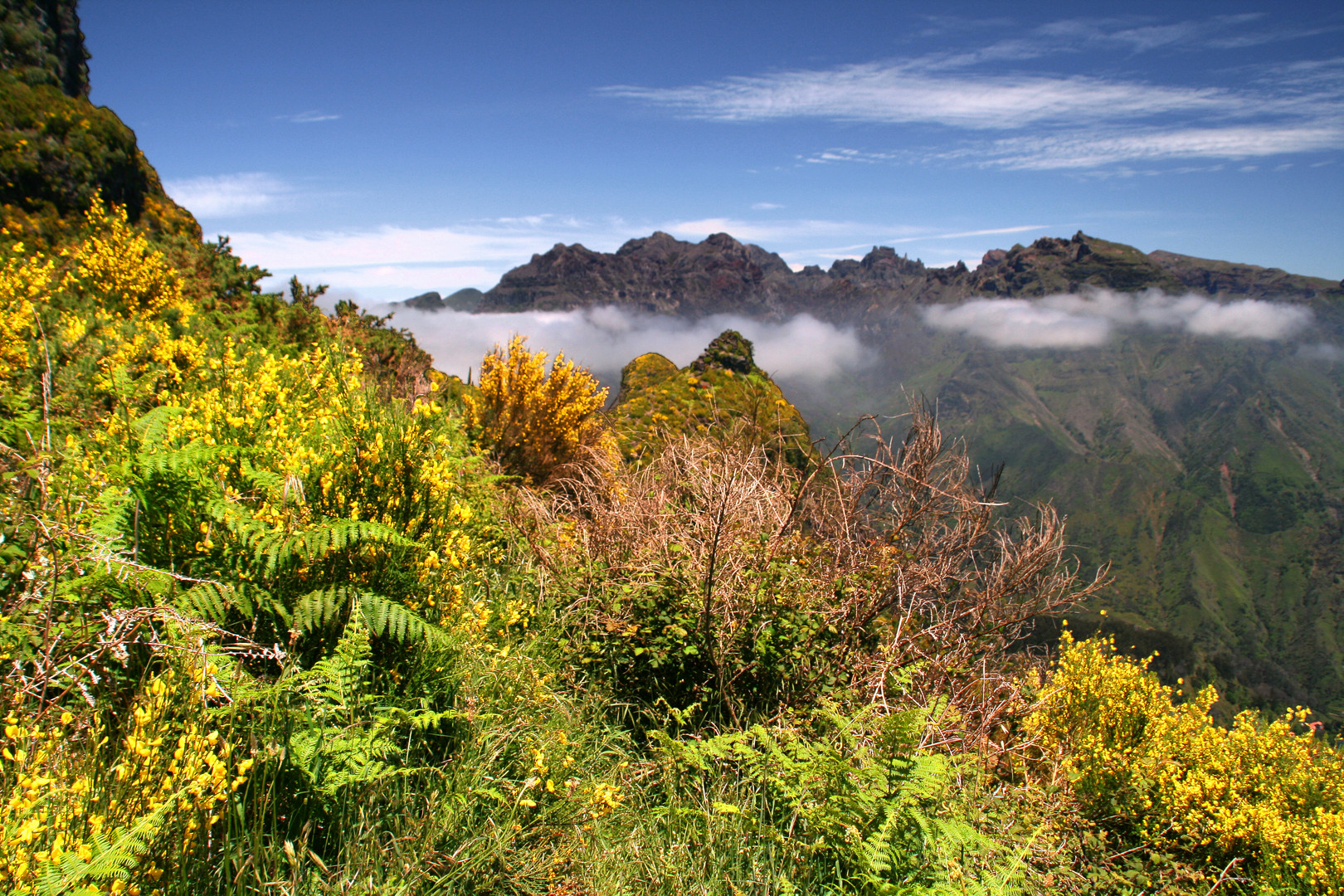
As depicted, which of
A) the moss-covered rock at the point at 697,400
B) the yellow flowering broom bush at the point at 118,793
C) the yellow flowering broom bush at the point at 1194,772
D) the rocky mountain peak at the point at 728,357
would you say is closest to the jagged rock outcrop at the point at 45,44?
the moss-covered rock at the point at 697,400

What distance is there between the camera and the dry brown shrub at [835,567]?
3.94 metres

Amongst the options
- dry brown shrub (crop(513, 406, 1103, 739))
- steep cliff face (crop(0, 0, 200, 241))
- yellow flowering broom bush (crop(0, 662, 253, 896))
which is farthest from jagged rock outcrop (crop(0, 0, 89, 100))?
yellow flowering broom bush (crop(0, 662, 253, 896))

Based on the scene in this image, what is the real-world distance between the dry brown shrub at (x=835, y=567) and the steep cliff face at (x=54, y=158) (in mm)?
14736

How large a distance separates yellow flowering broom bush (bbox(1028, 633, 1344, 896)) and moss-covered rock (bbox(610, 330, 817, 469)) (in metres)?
4.47

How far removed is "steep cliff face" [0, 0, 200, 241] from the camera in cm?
1359

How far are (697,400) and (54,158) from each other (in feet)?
55.0

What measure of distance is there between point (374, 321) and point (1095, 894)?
37.7 ft

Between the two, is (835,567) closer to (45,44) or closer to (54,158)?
(54,158)

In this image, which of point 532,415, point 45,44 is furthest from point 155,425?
point 45,44

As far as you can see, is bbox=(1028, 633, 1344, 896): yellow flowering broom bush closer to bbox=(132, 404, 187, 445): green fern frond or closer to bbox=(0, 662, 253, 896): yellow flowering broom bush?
bbox=(0, 662, 253, 896): yellow flowering broom bush

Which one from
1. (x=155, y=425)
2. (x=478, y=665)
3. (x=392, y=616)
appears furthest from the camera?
(x=478, y=665)

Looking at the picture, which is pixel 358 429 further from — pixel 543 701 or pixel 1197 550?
pixel 1197 550

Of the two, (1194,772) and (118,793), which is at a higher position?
(118,793)

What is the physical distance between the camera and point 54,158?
14.8m
